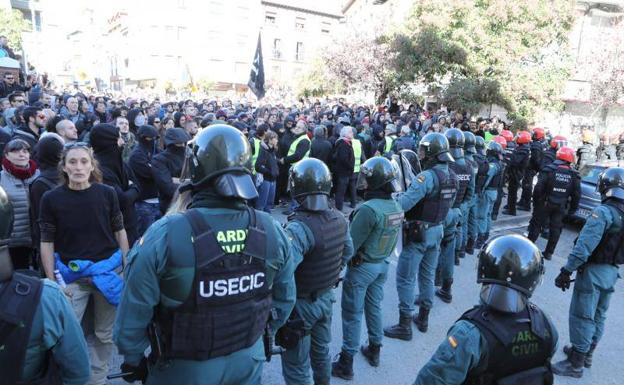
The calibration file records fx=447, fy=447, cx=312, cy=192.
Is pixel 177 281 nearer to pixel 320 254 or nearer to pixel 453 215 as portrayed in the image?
pixel 320 254

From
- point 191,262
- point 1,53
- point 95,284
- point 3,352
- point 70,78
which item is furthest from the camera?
point 70,78

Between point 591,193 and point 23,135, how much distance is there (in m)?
9.88

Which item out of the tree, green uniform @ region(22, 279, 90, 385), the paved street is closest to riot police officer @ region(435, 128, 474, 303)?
the paved street

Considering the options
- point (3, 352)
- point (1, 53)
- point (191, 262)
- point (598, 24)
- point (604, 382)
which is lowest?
point (604, 382)

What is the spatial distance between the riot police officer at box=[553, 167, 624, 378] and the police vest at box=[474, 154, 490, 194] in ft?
11.6

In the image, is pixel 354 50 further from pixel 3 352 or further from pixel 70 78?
pixel 70 78

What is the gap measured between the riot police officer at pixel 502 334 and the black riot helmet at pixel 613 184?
7.98 ft

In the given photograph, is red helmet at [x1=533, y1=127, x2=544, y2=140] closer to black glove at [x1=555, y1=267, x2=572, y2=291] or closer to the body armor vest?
black glove at [x1=555, y1=267, x2=572, y2=291]

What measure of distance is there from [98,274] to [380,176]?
241 cm

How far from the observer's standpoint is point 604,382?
168 inches

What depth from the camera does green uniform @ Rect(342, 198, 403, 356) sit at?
12.8 ft

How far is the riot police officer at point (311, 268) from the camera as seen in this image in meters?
3.17

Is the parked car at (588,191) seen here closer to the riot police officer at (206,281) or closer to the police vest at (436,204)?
the police vest at (436,204)

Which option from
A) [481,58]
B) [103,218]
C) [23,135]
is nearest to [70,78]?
[481,58]
